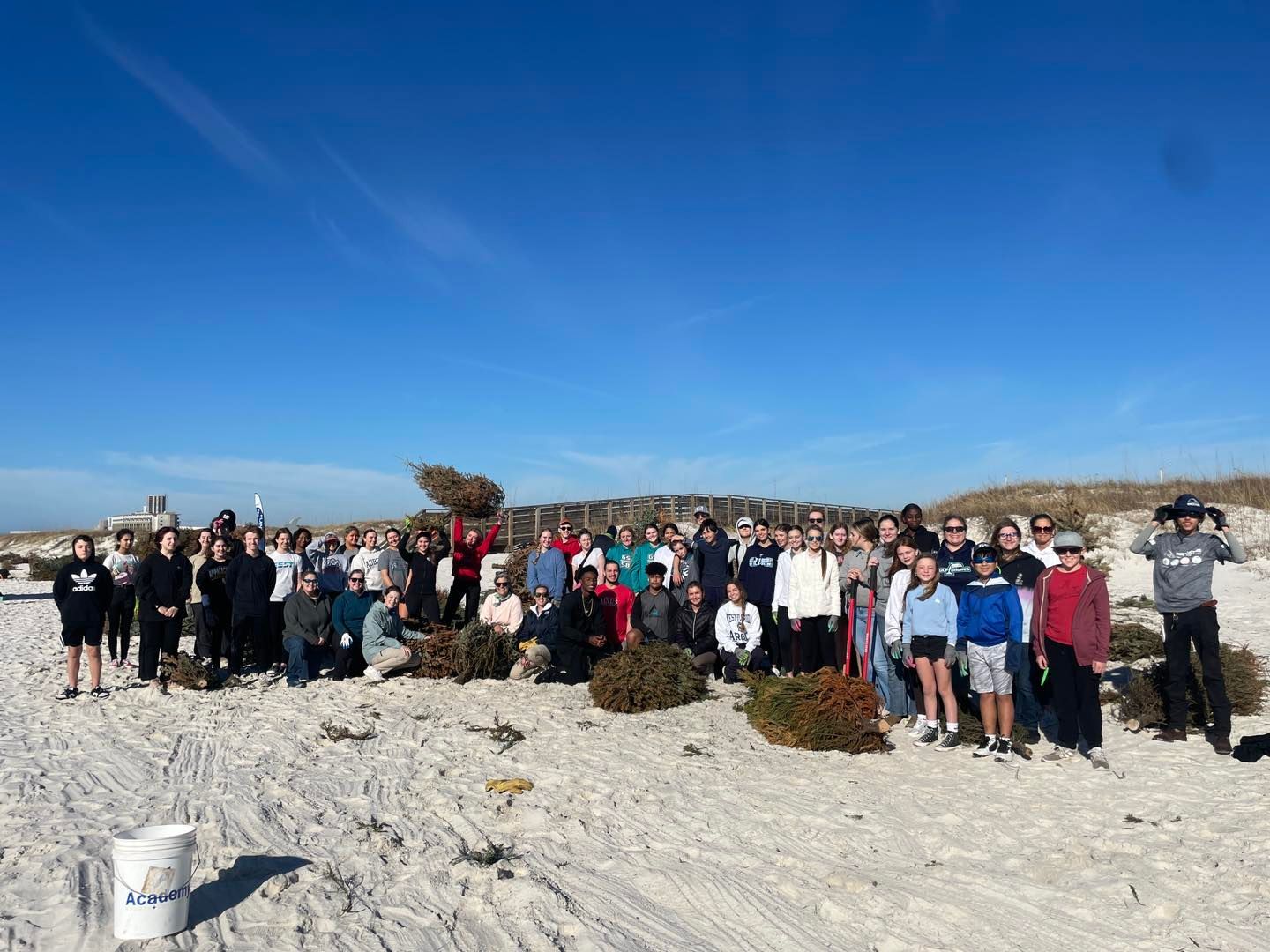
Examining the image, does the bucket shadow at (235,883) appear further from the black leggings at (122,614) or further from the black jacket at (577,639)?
the black leggings at (122,614)

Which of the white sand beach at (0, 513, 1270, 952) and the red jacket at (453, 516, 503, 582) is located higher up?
the red jacket at (453, 516, 503, 582)

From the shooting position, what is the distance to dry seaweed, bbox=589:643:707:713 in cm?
966

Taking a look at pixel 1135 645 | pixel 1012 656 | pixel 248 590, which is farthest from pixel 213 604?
pixel 1135 645

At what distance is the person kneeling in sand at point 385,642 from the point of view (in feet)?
36.8

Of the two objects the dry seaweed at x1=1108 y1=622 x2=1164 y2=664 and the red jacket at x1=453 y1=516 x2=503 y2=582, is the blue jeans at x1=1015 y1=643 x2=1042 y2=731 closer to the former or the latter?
the dry seaweed at x1=1108 y1=622 x2=1164 y2=664

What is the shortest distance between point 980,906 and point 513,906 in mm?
2537

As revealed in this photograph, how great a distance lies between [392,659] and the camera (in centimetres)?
1123

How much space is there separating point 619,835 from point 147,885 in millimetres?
2914

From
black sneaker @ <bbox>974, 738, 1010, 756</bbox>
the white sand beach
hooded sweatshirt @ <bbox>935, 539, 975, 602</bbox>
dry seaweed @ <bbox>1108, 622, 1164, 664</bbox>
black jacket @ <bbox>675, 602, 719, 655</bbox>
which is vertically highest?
hooded sweatshirt @ <bbox>935, 539, 975, 602</bbox>

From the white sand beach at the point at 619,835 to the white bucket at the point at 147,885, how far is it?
84 mm

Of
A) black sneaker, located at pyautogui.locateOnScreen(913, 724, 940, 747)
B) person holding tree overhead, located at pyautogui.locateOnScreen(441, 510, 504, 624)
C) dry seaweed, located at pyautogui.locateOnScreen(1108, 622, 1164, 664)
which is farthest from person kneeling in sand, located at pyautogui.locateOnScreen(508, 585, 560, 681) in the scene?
dry seaweed, located at pyautogui.locateOnScreen(1108, 622, 1164, 664)

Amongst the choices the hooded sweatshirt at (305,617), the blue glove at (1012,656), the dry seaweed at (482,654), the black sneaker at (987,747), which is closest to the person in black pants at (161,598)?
the hooded sweatshirt at (305,617)

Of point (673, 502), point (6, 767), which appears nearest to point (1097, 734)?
point (6, 767)

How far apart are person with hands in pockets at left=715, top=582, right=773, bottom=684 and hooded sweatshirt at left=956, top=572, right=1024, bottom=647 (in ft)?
10.7
